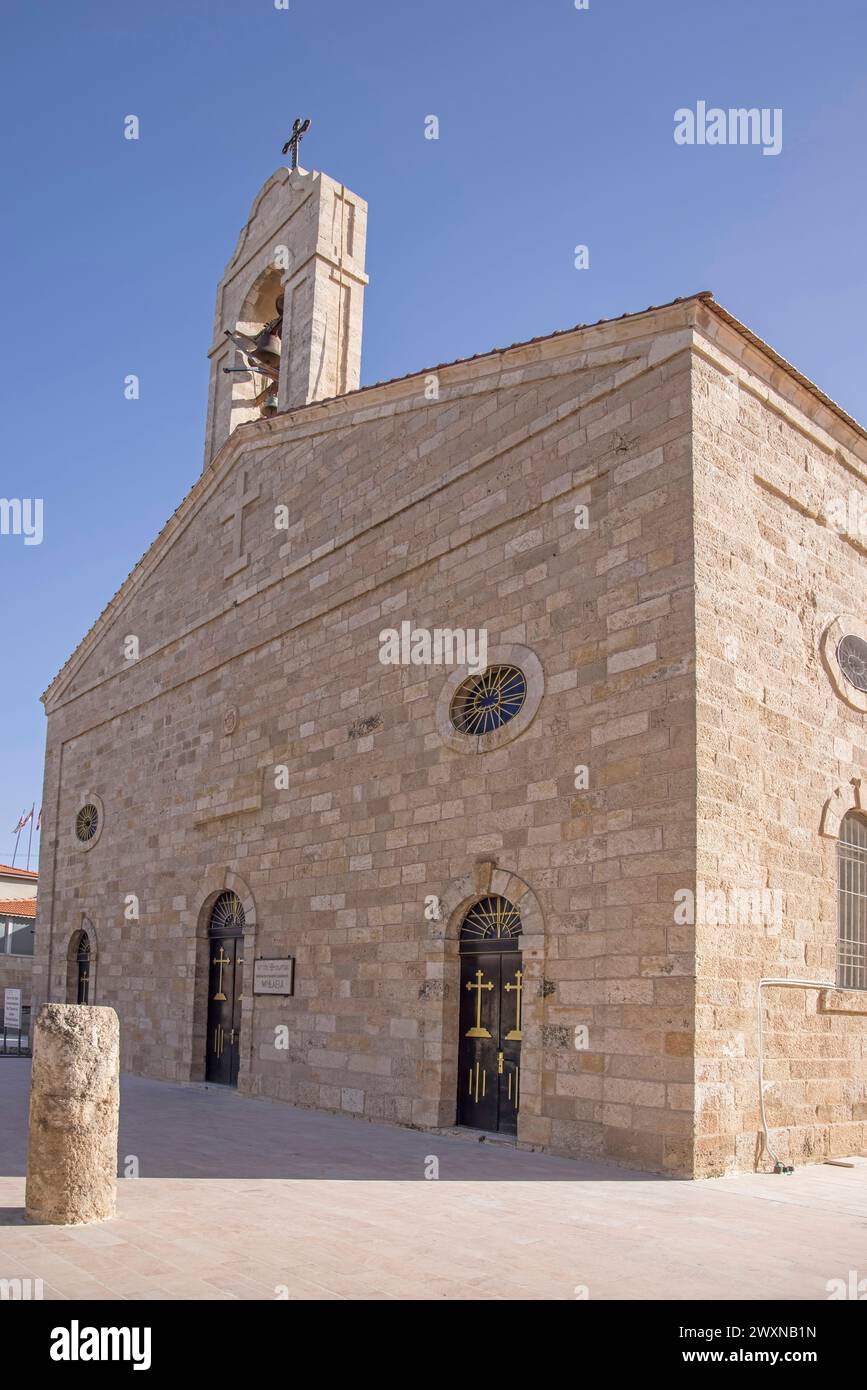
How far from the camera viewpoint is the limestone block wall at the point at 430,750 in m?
8.98

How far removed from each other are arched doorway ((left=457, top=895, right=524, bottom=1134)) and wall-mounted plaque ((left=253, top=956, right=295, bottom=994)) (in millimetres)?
3106

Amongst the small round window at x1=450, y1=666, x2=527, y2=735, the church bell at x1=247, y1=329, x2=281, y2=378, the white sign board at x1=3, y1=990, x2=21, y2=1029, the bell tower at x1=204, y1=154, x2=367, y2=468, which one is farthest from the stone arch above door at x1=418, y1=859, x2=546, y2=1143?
the white sign board at x1=3, y1=990, x2=21, y2=1029

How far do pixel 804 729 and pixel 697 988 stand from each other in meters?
2.94

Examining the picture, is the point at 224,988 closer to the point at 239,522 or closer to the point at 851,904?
the point at 239,522

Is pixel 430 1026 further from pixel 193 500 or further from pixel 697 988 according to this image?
pixel 193 500

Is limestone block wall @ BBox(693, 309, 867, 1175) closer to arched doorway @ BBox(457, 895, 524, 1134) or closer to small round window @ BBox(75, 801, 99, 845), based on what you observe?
arched doorway @ BBox(457, 895, 524, 1134)

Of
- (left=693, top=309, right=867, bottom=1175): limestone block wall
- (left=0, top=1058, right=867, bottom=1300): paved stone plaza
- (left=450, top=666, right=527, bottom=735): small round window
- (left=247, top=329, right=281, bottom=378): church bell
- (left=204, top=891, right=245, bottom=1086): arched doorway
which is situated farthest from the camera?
(left=247, top=329, right=281, bottom=378): church bell

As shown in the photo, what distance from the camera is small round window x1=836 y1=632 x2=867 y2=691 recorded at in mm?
10906

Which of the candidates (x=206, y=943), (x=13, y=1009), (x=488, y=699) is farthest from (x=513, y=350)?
(x=13, y=1009)

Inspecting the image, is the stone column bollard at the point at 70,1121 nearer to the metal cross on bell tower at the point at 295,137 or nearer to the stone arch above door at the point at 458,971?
the stone arch above door at the point at 458,971

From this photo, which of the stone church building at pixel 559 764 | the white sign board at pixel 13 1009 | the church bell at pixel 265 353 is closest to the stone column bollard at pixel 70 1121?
the stone church building at pixel 559 764

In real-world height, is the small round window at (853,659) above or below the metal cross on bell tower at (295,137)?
below

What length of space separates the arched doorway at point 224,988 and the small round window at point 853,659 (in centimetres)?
799
